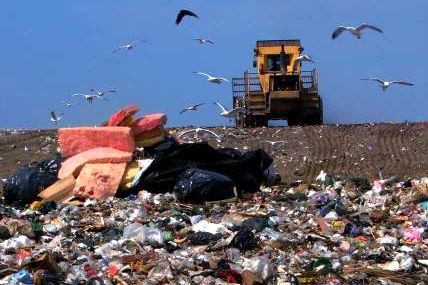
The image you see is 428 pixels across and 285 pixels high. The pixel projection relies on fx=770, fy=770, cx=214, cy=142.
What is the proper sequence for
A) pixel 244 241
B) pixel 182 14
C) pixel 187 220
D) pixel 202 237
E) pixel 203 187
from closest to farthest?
pixel 244 241 < pixel 202 237 < pixel 187 220 < pixel 203 187 < pixel 182 14

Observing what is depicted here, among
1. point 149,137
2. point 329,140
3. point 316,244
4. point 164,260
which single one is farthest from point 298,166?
point 164,260

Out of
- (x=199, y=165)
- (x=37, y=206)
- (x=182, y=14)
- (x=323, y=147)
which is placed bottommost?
(x=323, y=147)

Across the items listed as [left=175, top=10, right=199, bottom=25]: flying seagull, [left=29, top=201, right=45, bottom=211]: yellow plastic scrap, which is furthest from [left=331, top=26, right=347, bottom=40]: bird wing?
[left=29, top=201, right=45, bottom=211]: yellow plastic scrap

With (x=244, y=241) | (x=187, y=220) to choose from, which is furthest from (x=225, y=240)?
(x=187, y=220)

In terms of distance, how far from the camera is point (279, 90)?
18.4 m

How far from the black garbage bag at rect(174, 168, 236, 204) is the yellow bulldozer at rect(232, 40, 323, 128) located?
10375 millimetres

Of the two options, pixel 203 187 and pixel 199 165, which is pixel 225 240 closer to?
pixel 203 187

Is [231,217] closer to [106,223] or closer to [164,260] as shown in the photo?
[106,223]

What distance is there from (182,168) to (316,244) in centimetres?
283

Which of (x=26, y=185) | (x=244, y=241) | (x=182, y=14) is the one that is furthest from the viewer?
(x=182, y=14)

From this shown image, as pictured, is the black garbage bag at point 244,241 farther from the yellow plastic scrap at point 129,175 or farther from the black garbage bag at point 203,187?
the yellow plastic scrap at point 129,175

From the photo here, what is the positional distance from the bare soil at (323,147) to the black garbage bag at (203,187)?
348cm

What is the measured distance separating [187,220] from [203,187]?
3.79ft

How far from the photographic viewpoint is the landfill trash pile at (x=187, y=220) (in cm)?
485
